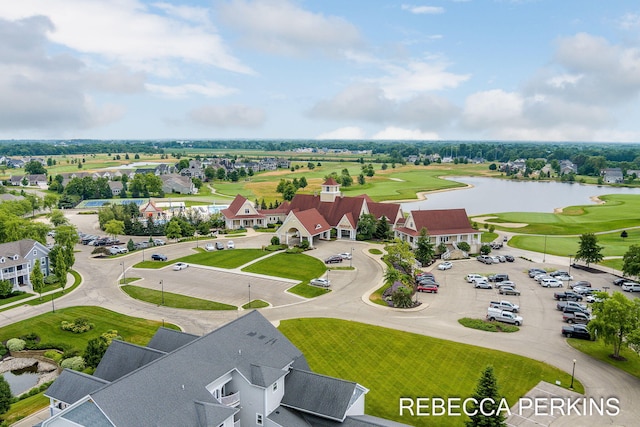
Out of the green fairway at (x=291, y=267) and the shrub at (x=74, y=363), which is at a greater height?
the green fairway at (x=291, y=267)

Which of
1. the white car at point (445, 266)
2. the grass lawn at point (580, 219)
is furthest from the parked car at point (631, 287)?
the grass lawn at point (580, 219)

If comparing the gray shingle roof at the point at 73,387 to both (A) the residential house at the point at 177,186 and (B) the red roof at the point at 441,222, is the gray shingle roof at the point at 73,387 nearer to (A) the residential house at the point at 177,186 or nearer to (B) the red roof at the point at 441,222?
(B) the red roof at the point at 441,222

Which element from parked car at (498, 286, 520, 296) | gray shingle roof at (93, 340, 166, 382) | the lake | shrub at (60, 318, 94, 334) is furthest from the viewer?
the lake

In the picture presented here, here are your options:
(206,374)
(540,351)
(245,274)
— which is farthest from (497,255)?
(206,374)

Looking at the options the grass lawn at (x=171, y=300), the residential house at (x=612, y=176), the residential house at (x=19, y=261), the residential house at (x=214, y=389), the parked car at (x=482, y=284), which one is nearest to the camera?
the residential house at (x=214, y=389)

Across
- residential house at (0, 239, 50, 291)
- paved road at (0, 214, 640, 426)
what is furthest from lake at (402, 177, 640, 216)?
residential house at (0, 239, 50, 291)

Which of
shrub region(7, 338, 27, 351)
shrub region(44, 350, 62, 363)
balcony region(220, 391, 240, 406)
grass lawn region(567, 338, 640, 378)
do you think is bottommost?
shrub region(44, 350, 62, 363)

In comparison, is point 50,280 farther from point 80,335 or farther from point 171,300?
point 171,300

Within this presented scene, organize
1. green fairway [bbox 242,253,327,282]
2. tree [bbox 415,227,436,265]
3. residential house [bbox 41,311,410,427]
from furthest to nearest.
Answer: tree [bbox 415,227,436,265]
green fairway [bbox 242,253,327,282]
residential house [bbox 41,311,410,427]

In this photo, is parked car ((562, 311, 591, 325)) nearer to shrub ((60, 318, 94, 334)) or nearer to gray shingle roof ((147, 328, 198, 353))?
gray shingle roof ((147, 328, 198, 353))
